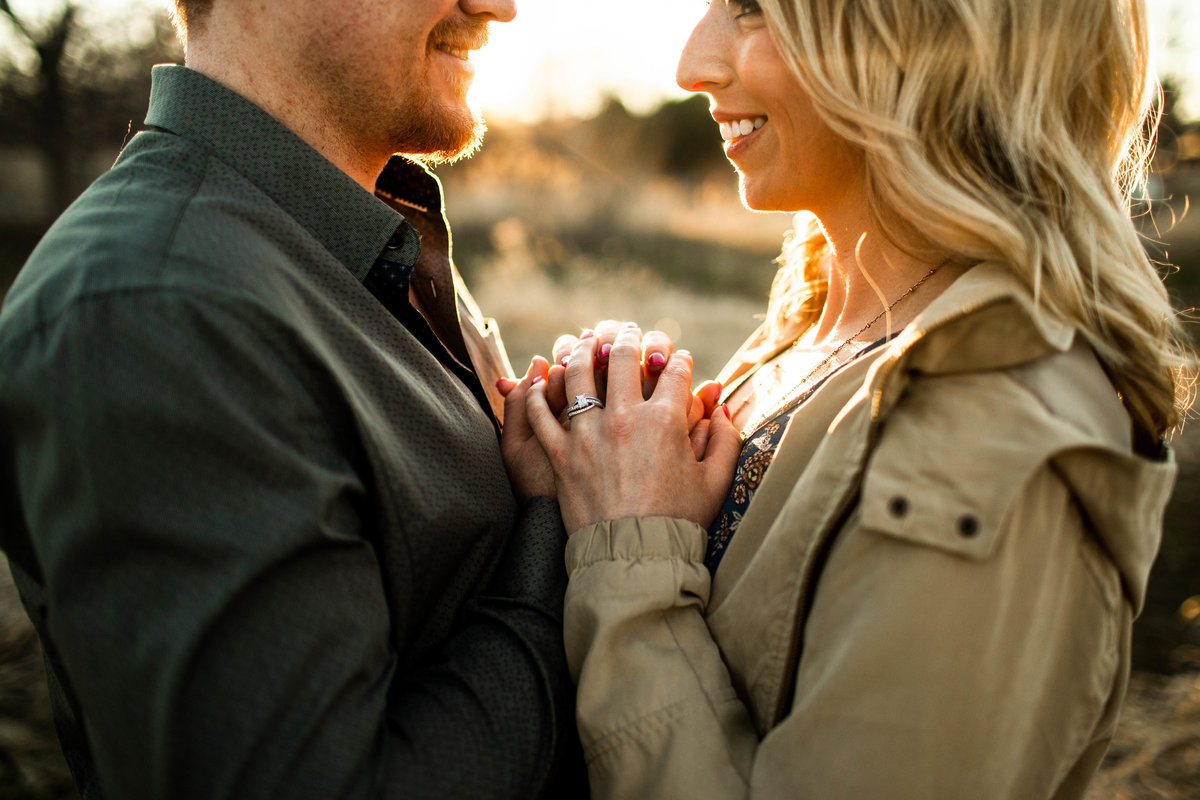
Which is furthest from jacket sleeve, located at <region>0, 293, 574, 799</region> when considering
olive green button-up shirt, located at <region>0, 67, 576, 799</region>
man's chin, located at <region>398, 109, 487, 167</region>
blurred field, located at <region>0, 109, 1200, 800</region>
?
blurred field, located at <region>0, 109, 1200, 800</region>

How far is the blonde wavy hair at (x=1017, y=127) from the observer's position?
1.34m

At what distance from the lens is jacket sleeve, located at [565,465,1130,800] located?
1084 millimetres

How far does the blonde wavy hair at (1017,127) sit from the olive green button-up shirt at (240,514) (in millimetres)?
1012

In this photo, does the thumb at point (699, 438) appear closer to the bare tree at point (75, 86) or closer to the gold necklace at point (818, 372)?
the gold necklace at point (818, 372)

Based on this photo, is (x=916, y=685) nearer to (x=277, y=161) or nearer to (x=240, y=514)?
(x=240, y=514)

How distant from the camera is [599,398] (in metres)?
1.78

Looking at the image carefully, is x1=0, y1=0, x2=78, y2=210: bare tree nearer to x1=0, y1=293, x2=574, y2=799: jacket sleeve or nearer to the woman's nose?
the woman's nose

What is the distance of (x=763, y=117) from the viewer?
176 cm

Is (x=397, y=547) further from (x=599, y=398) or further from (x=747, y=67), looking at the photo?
(x=747, y=67)

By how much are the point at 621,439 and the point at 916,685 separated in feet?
2.37

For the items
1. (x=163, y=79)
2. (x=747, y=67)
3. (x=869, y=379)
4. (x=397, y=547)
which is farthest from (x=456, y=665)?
(x=747, y=67)

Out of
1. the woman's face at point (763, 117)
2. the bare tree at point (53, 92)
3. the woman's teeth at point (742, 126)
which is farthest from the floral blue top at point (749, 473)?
the bare tree at point (53, 92)

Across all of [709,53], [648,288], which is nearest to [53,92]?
[648,288]

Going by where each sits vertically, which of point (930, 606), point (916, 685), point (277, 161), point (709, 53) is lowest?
point (916, 685)
